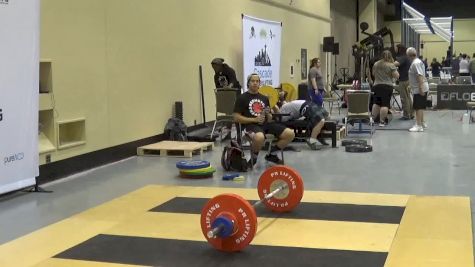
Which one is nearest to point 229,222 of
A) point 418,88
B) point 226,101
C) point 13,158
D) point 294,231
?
point 294,231

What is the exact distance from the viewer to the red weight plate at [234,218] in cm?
361

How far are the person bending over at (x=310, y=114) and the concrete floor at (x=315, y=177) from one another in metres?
0.22

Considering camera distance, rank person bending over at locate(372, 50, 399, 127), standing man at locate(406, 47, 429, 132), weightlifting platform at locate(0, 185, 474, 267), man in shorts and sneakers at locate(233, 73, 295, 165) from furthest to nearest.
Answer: person bending over at locate(372, 50, 399, 127)
standing man at locate(406, 47, 429, 132)
man in shorts and sneakers at locate(233, 73, 295, 165)
weightlifting platform at locate(0, 185, 474, 267)

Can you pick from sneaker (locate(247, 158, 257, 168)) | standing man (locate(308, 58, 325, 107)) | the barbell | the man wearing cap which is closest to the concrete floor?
sneaker (locate(247, 158, 257, 168))

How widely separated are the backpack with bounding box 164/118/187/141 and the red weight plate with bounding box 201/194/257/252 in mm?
5693

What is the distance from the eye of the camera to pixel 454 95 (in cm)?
1530

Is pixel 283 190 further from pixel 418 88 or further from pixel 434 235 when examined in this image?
pixel 418 88

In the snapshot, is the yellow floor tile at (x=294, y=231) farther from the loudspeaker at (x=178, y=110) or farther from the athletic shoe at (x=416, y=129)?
the athletic shoe at (x=416, y=129)

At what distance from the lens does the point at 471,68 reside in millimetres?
21406

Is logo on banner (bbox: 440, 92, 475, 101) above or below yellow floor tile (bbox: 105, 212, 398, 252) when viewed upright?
above

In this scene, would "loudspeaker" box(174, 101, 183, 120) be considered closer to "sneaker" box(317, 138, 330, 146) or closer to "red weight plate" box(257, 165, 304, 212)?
"sneaker" box(317, 138, 330, 146)

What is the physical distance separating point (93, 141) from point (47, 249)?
356 cm

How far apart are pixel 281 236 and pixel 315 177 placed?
2584 millimetres

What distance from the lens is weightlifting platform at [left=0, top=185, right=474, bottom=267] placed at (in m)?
Result: 3.72
